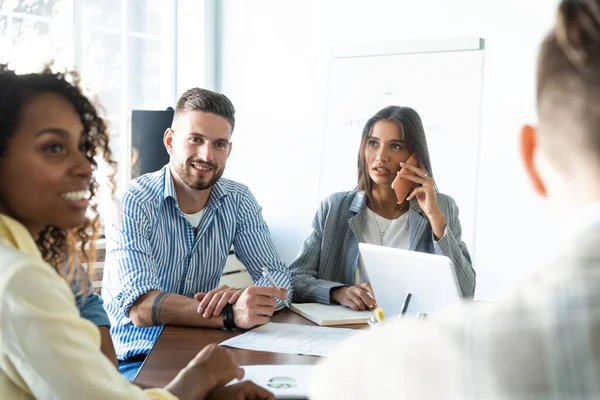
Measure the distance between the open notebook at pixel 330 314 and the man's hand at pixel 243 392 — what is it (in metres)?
0.64

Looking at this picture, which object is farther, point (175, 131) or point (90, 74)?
point (90, 74)

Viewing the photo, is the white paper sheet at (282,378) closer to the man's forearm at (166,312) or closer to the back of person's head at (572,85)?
the man's forearm at (166,312)

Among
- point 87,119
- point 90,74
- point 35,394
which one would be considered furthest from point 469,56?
point 35,394

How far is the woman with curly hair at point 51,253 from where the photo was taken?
3.17 feet

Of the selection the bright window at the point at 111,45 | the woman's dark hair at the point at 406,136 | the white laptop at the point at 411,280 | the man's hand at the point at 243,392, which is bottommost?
the man's hand at the point at 243,392

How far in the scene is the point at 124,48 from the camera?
4.11 m

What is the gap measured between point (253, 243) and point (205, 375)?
116 cm

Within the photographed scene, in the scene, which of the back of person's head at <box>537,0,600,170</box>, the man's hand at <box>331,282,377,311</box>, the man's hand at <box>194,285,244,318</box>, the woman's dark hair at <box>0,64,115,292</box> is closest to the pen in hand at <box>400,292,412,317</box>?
the man's hand at <box>331,282,377,311</box>

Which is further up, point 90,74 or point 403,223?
point 90,74

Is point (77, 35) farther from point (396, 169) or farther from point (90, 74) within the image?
point (396, 169)

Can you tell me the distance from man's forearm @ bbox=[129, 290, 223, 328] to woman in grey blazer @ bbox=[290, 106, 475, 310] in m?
0.49

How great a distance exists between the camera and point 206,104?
2.53 meters

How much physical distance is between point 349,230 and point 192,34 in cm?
236

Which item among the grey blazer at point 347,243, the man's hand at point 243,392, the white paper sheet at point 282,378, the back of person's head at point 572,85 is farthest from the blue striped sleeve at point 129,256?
the back of person's head at point 572,85
